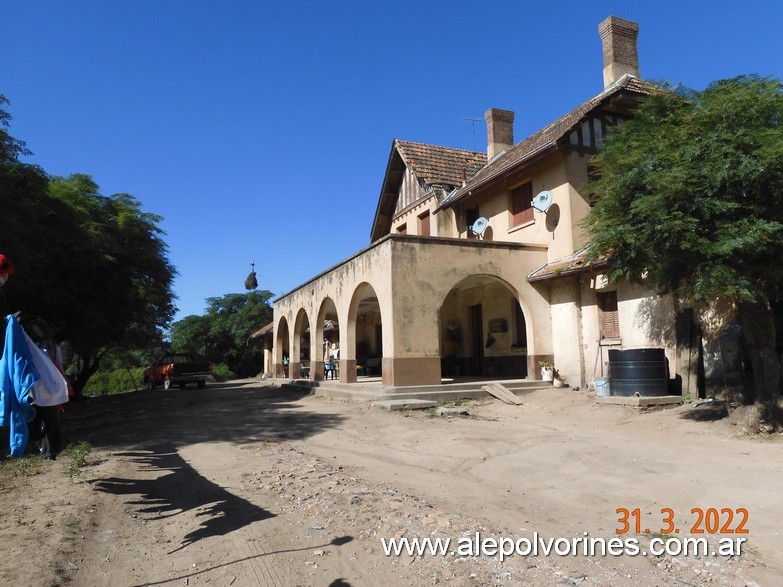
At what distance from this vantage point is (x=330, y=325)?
96.5 feet

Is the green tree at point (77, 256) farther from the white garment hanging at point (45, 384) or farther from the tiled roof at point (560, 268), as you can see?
the tiled roof at point (560, 268)

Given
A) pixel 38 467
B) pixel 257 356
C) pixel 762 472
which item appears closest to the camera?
pixel 762 472

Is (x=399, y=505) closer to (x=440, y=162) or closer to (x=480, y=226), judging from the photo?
(x=480, y=226)

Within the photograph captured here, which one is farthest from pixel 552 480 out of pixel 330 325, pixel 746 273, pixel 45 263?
pixel 330 325

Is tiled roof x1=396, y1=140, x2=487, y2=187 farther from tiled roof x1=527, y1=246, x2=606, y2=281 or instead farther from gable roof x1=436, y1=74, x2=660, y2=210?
tiled roof x1=527, y1=246, x2=606, y2=281

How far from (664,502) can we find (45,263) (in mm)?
13571

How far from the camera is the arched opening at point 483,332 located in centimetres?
1781

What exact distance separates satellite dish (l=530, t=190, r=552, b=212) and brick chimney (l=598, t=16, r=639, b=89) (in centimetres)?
491

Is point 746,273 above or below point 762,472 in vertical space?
above

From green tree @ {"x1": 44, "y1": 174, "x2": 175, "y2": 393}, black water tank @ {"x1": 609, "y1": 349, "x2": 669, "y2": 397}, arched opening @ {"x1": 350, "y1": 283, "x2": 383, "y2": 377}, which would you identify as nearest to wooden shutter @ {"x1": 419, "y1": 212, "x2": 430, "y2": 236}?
arched opening @ {"x1": 350, "y1": 283, "x2": 383, "y2": 377}

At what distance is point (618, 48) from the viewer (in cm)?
1750

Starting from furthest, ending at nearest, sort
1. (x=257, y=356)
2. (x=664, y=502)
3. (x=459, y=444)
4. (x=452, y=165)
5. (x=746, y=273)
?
(x=257, y=356), (x=452, y=165), (x=459, y=444), (x=746, y=273), (x=664, y=502)

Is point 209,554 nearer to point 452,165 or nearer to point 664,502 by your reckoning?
point 664,502
